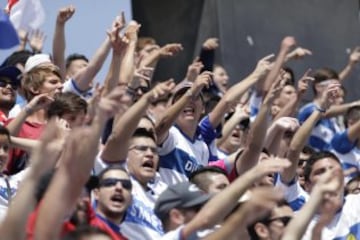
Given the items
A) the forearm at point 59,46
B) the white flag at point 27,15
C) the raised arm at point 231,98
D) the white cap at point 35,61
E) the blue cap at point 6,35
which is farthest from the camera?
the white flag at point 27,15

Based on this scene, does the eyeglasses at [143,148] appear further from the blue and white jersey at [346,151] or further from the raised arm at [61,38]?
the blue and white jersey at [346,151]

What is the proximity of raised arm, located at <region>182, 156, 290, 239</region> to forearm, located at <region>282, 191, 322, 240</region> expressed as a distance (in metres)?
0.21

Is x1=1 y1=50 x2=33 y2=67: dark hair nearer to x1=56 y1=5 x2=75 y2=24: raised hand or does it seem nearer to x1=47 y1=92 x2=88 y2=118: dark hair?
x1=56 y1=5 x2=75 y2=24: raised hand

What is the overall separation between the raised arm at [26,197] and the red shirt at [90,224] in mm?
636

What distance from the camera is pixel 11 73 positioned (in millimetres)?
10227

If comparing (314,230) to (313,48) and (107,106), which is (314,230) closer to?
(107,106)

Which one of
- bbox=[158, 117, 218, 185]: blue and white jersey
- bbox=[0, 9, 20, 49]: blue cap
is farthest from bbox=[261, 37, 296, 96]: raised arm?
bbox=[0, 9, 20, 49]: blue cap

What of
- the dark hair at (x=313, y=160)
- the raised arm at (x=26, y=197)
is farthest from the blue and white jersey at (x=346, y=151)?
the raised arm at (x=26, y=197)

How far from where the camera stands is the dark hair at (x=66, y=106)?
30.5 ft

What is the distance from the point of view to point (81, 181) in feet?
20.9

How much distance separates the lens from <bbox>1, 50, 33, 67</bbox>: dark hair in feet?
35.5

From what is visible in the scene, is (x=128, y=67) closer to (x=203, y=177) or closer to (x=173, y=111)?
(x=173, y=111)

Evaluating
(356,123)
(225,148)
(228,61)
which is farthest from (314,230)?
(228,61)

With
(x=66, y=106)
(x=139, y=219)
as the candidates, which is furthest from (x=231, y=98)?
(x=139, y=219)
